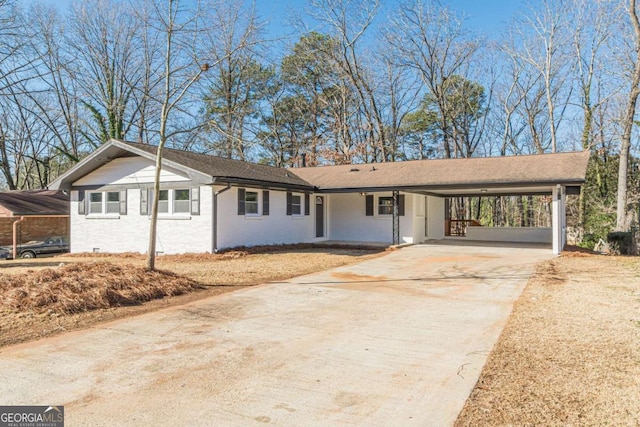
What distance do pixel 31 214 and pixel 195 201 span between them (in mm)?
12341

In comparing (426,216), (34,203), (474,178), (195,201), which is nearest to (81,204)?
(195,201)

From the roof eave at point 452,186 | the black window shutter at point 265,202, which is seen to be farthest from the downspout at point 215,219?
the roof eave at point 452,186

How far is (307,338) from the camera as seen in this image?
16.3 ft

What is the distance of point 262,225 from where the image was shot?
51.6ft

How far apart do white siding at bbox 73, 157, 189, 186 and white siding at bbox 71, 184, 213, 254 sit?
0.51 meters

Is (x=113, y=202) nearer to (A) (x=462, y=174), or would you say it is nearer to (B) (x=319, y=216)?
(B) (x=319, y=216)

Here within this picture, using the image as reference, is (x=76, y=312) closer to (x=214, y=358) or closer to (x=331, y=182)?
(x=214, y=358)

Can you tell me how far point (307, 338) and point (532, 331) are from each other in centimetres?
277

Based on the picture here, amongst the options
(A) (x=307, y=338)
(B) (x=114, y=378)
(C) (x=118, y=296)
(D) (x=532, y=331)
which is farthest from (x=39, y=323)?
(D) (x=532, y=331)

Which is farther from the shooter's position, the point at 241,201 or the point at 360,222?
the point at 360,222

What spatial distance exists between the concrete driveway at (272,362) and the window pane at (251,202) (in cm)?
803

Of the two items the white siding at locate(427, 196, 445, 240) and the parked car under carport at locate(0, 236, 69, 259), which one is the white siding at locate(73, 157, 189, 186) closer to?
the parked car under carport at locate(0, 236, 69, 259)

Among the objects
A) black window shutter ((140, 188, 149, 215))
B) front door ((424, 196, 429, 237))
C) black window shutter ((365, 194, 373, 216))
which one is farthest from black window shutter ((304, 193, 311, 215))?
black window shutter ((140, 188, 149, 215))

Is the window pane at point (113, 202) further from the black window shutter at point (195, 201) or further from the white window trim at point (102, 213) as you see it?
the black window shutter at point (195, 201)
